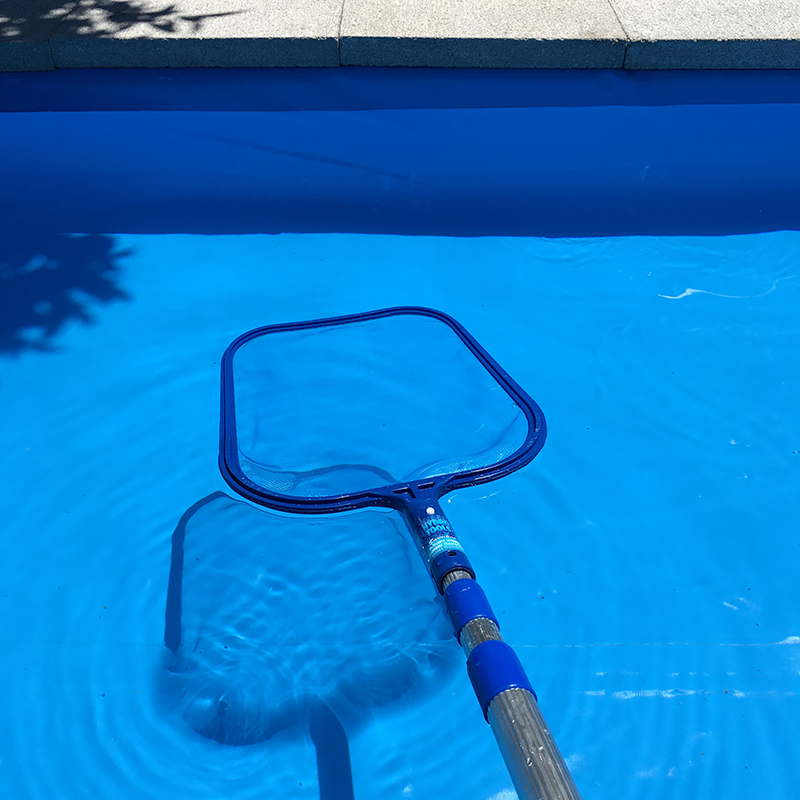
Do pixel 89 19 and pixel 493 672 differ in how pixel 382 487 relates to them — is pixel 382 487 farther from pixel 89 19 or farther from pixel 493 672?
pixel 89 19

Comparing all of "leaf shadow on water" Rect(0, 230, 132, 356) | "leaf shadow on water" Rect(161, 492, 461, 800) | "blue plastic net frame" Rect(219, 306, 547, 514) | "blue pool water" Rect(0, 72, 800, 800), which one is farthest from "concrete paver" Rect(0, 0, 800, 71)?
"leaf shadow on water" Rect(161, 492, 461, 800)

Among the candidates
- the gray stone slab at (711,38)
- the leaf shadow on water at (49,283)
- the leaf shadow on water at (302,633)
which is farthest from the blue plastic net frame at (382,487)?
the gray stone slab at (711,38)

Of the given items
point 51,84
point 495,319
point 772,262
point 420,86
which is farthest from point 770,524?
point 51,84

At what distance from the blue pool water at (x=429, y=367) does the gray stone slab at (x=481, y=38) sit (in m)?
0.18

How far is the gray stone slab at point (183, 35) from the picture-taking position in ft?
13.4

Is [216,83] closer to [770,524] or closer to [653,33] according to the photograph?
[653,33]

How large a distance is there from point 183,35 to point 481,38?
166 centimetres

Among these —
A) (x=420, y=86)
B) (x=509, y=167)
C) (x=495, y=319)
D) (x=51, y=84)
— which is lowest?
(x=495, y=319)

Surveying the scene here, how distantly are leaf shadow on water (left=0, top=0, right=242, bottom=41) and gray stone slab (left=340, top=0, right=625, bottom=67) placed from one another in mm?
842

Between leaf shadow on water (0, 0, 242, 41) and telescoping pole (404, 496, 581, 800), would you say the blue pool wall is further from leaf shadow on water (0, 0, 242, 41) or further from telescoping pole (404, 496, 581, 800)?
telescoping pole (404, 496, 581, 800)

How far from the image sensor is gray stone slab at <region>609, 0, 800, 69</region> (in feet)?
13.4

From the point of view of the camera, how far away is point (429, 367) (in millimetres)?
2533

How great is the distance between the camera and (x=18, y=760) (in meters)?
2.31

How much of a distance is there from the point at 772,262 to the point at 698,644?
8.09 feet
